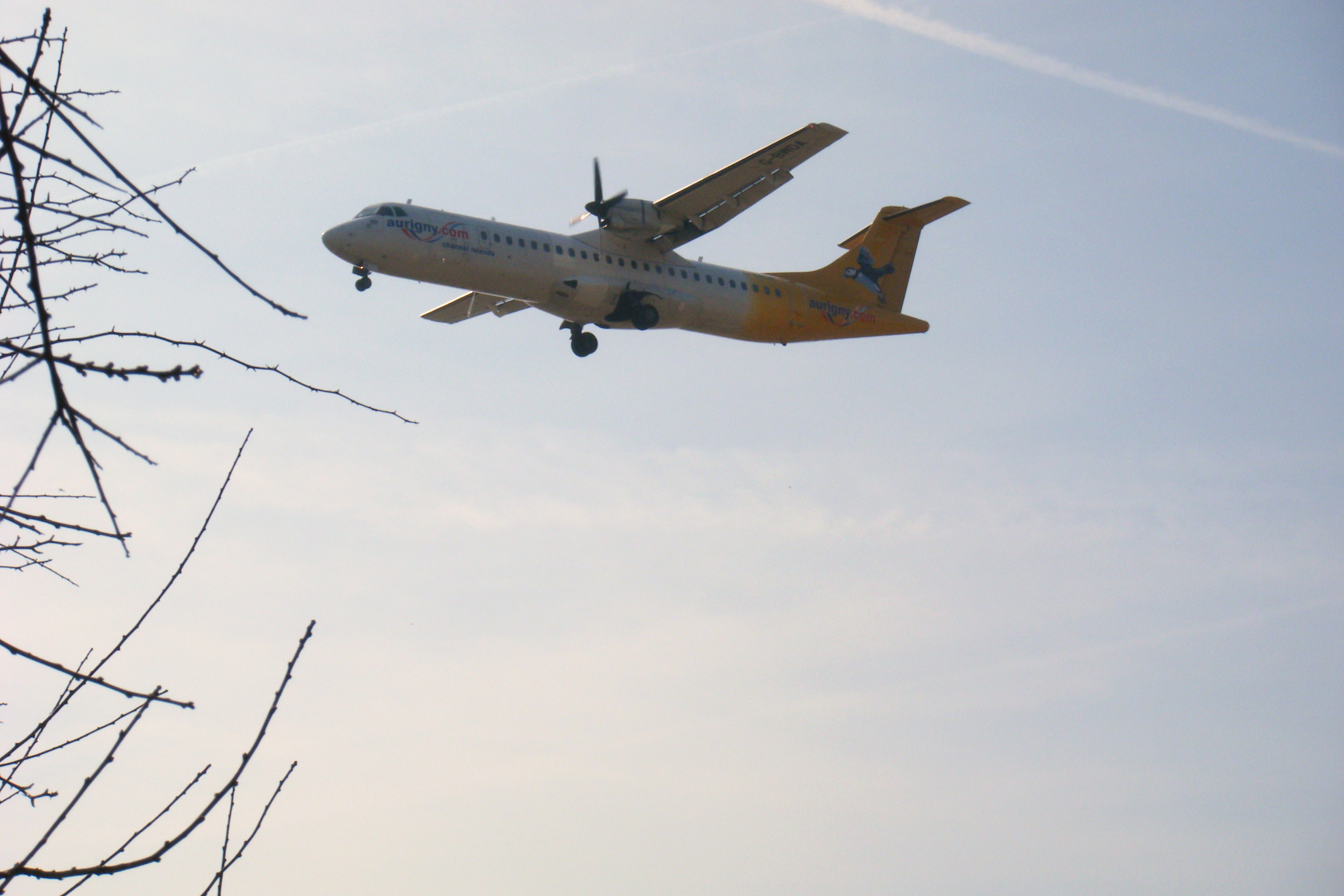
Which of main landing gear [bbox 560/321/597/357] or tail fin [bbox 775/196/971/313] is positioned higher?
tail fin [bbox 775/196/971/313]

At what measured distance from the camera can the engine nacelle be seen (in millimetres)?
27000

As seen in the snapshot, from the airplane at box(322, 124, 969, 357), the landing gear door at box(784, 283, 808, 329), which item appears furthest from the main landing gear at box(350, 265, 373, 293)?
the landing gear door at box(784, 283, 808, 329)

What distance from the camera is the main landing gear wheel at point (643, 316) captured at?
26922 millimetres

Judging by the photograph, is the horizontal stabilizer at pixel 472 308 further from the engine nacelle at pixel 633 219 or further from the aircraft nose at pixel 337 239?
the aircraft nose at pixel 337 239

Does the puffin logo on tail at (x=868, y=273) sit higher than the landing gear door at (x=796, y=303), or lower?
higher

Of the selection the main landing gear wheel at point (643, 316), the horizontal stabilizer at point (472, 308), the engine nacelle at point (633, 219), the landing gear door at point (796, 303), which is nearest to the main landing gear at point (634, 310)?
the main landing gear wheel at point (643, 316)

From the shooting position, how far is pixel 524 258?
84.2ft

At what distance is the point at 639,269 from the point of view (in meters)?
27.5

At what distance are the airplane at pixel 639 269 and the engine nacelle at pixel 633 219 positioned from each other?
0.08 feet

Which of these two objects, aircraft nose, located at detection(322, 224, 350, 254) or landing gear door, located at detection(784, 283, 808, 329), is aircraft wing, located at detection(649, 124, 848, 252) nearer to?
landing gear door, located at detection(784, 283, 808, 329)

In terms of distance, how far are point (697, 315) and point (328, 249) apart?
8015 millimetres

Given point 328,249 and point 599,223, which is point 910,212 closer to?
point 599,223

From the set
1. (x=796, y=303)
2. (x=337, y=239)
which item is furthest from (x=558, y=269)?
(x=796, y=303)

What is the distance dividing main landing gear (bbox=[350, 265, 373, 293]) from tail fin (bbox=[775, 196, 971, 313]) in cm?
996
